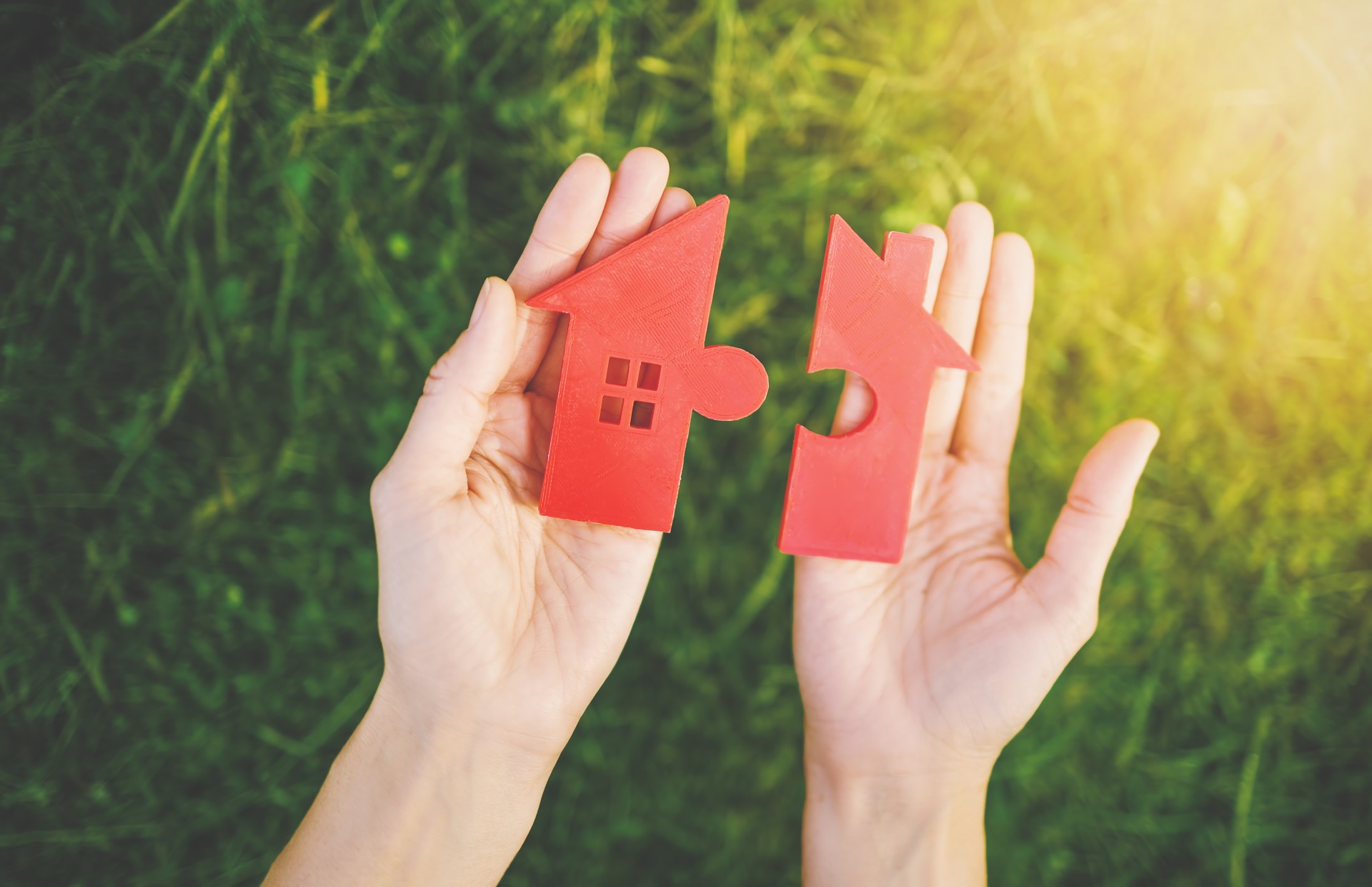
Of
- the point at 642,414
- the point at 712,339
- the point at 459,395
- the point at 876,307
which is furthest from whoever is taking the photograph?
the point at 712,339

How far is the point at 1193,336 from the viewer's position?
3281 millimetres

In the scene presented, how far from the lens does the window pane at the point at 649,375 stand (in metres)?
2.46

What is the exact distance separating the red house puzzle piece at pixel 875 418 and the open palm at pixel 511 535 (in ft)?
1.59

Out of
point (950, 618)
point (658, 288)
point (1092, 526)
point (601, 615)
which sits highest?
point (658, 288)

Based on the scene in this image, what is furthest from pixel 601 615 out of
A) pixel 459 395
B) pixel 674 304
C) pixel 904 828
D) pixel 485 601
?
pixel 904 828

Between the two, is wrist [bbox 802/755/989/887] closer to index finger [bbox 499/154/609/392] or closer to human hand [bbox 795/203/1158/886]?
human hand [bbox 795/203/1158/886]

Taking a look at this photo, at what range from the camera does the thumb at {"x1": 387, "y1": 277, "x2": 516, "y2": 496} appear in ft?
7.11

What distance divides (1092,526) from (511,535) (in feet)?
5.33

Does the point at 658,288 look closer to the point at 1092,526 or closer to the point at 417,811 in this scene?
the point at 1092,526

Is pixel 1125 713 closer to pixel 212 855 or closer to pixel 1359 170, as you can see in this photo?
pixel 1359 170

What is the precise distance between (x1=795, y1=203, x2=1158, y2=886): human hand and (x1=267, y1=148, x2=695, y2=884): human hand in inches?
27.2

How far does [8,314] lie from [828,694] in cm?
304

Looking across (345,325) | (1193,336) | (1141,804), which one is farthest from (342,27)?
(1141,804)

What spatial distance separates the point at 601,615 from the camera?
2414mm
